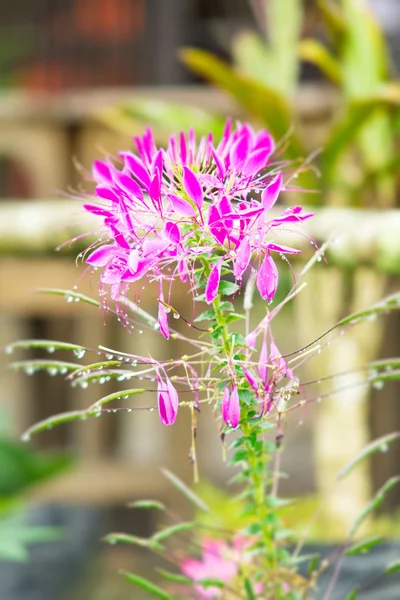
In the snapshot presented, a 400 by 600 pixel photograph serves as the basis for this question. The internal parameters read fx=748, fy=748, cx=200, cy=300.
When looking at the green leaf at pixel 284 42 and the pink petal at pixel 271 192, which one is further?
the green leaf at pixel 284 42

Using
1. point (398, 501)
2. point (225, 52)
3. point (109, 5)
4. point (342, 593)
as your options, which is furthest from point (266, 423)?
point (109, 5)

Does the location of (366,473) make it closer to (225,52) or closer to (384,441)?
(384,441)

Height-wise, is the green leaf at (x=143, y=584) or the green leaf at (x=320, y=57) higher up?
the green leaf at (x=320, y=57)

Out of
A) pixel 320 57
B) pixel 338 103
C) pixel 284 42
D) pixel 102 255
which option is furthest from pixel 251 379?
pixel 338 103

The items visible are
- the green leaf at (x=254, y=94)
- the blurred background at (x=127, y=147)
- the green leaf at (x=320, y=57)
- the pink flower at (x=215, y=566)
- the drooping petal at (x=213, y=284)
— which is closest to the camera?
the drooping petal at (x=213, y=284)

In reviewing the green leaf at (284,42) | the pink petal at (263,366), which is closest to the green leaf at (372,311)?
the pink petal at (263,366)

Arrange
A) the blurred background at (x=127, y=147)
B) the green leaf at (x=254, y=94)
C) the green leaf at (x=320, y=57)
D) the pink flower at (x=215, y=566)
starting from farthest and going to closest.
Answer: the green leaf at (x=320, y=57), the green leaf at (x=254, y=94), the blurred background at (x=127, y=147), the pink flower at (x=215, y=566)

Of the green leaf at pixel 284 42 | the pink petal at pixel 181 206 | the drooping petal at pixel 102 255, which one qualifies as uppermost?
the green leaf at pixel 284 42

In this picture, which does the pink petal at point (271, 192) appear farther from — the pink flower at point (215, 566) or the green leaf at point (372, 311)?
the pink flower at point (215, 566)
